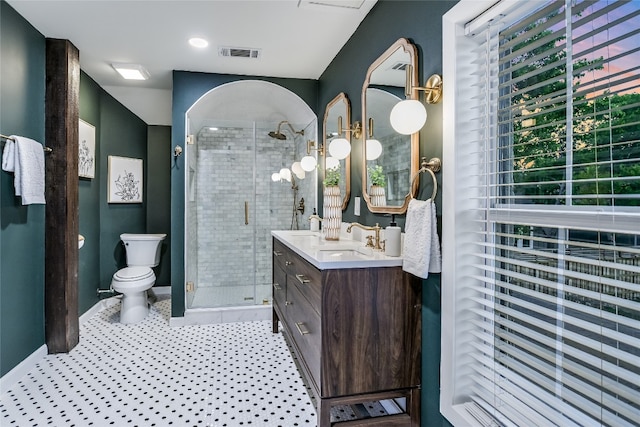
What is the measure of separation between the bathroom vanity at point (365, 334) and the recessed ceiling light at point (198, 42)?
2.03 metres

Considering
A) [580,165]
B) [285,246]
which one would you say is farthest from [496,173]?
[285,246]

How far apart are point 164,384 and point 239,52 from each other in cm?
254

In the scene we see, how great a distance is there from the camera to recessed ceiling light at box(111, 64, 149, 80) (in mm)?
3283

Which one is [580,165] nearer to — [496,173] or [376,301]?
[496,173]

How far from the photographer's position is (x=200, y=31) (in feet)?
8.69

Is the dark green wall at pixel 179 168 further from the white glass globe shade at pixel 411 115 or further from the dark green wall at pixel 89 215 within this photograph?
the white glass globe shade at pixel 411 115

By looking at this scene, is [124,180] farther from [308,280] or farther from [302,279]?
[308,280]

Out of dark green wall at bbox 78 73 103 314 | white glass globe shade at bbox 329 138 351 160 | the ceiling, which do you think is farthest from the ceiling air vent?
dark green wall at bbox 78 73 103 314

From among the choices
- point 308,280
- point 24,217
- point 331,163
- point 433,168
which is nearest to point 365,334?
point 308,280

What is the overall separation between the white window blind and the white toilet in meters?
3.04

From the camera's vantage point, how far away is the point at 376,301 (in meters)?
1.68

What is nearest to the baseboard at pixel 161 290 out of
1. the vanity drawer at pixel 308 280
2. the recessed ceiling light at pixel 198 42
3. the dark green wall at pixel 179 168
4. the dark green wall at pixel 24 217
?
the dark green wall at pixel 24 217

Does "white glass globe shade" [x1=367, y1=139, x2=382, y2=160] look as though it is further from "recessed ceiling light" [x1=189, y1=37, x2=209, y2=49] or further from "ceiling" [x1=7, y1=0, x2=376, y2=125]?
"recessed ceiling light" [x1=189, y1=37, x2=209, y2=49]

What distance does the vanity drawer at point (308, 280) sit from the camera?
1719 mm
